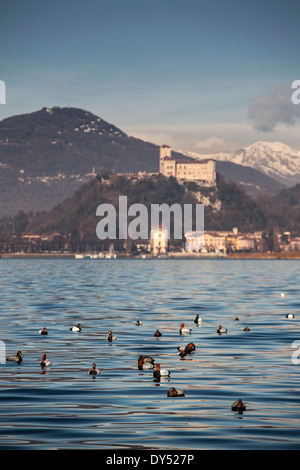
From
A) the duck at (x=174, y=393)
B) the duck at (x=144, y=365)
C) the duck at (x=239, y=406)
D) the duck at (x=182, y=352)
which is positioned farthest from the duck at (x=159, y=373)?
the duck at (x=239, y=406)

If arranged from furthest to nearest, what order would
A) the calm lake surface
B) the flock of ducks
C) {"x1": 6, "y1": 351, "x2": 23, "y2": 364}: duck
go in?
1. {"x1": 6, "y1": 351, "x2": 23, "y2": 364}: duck
2. the flock of ducks
3. the calm lake surface

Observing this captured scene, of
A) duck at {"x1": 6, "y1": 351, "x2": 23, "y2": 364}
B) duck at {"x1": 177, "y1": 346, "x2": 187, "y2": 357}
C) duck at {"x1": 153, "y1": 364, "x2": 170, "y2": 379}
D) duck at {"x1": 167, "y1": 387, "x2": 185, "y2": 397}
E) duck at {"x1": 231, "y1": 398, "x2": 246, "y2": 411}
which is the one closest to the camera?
duck at {"x1": 231, "y1": 398, "x2": 246, "y2": 411}

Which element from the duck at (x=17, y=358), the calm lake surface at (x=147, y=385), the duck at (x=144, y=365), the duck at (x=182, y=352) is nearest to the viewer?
the calm lake surface at (x=147, y=385)

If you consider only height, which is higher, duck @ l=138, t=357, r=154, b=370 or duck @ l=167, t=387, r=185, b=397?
duck @ l=138, t=357, r=154, b=370

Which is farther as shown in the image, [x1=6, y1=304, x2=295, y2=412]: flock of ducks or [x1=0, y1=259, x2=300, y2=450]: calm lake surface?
[x1=6, y1=304, x2=295, y2=412]: flock of ducks

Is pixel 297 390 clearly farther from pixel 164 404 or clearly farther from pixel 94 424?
pixel 94 424

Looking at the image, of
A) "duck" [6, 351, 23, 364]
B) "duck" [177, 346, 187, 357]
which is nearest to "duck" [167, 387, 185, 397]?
"duck" [6, 351, 23, 364]

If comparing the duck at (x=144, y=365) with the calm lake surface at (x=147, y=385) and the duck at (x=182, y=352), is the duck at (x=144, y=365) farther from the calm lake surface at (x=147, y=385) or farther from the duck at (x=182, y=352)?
the duck at (x=182, y=352)

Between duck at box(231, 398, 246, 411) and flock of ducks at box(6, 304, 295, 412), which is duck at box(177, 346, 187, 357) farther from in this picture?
duck at box(231, 398, 246, 411)

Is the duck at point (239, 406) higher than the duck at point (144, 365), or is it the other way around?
the duck at point (144, 365)

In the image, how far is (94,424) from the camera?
2653 cm

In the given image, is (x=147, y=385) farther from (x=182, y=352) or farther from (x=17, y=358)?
(x=182, y=352)

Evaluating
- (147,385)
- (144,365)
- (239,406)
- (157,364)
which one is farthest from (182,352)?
(239,406)

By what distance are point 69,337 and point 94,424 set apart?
2594cm
